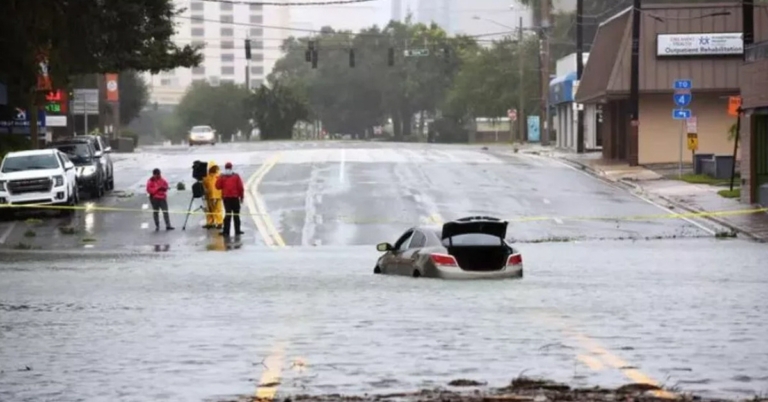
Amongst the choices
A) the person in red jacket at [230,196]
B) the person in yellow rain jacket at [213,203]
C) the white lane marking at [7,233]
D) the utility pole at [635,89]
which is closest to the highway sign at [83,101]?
the utility pole at [635,89]

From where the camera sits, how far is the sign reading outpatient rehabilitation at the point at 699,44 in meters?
66.1

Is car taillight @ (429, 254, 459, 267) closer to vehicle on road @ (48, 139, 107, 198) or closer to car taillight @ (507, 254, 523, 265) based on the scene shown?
car taillight @ (507, 254, 523, 265)

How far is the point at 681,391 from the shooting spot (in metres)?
12.2

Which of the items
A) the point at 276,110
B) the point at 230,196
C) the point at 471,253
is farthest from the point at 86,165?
the point at 276,110

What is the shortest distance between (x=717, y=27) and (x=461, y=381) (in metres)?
56.7

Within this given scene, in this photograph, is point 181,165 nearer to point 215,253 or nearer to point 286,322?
point 215,253

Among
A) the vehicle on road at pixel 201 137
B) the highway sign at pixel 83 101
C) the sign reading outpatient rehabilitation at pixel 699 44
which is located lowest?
the vehicle on road at pixel 201 137

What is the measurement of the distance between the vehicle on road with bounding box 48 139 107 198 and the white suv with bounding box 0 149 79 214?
10.2ft

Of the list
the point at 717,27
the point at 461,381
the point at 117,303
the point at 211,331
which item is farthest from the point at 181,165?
the point at 461,381

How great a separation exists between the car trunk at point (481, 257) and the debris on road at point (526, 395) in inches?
475

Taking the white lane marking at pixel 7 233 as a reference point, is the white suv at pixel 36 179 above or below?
above

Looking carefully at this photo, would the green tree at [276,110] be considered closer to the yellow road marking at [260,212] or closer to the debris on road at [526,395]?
the yellow road marking at [260,212]

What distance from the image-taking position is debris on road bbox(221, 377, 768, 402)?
11500 millimetres

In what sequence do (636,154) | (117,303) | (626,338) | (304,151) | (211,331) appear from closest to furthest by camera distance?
(626,338) → (211,331) → (117,303) → (636,154) → (304,151)
